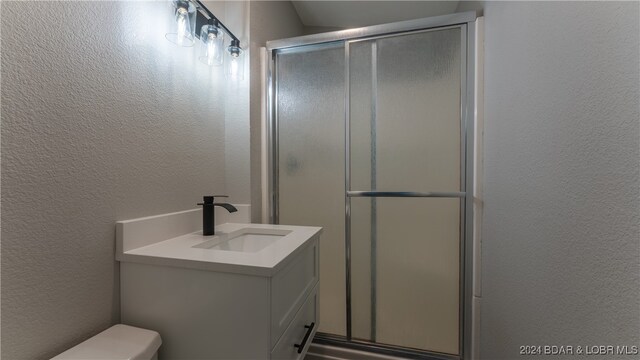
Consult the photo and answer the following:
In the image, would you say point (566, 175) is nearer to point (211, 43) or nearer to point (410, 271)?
point (410, 271)

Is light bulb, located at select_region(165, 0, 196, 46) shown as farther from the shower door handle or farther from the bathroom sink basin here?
the shower door handle

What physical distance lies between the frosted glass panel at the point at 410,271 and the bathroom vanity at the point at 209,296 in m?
0.69

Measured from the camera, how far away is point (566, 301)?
0.61m

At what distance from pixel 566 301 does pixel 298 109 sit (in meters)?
1.35

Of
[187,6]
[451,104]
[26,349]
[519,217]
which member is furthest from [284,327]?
[451,104]

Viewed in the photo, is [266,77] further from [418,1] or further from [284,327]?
[284,327]

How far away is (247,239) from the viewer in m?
1.02

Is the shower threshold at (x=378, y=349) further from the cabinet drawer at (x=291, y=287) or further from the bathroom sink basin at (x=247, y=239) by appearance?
the bathroom sink basin at (x=247, y=239)

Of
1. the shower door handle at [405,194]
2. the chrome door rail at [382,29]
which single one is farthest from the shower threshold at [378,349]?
the chrome door rail at [382,29]

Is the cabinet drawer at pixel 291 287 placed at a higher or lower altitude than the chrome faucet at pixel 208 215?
lower

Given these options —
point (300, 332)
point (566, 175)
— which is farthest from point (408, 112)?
point (300, 332)

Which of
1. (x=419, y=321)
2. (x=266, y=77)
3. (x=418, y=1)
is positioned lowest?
(x=419, y=321)

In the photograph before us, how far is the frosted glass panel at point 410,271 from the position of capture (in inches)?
49.8

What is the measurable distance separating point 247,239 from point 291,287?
370 millimetres
